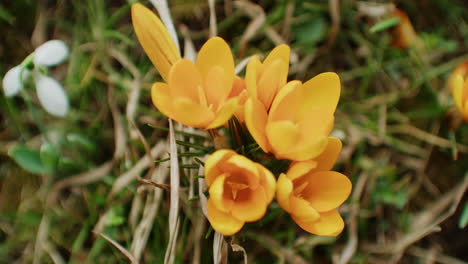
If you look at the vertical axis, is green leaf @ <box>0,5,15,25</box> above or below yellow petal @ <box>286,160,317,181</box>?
above

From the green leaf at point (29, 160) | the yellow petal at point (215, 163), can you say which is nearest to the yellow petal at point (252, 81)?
the yellow petal at point (215, 163)

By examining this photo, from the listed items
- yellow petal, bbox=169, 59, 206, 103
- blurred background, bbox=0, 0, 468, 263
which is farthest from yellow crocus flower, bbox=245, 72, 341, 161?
blurred background, bbox=0, 0, 468, 263

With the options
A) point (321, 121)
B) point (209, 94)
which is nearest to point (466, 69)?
point (321, 121)

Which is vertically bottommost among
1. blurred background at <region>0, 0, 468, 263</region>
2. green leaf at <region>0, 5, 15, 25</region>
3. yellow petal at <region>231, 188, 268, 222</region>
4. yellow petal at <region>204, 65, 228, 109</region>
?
blurred background at <region>0, 0, 468, 263</region>

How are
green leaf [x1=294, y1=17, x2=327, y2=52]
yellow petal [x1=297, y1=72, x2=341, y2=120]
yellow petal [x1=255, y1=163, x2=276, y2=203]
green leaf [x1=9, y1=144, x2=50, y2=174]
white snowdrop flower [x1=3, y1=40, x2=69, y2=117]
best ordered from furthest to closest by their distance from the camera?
green leaf [x1=294, y1=17, x2=327, y2=52], green leaf [x1=9, y1=144, x2=50, y2=174], white snowdrop flower [x1=3, y1=40, x2=69, y2=117], yellow petal [x1=297, y1=72, x2=341, y2=120], yellow petal [x1=255, y1=163, x2=276, y2=203]

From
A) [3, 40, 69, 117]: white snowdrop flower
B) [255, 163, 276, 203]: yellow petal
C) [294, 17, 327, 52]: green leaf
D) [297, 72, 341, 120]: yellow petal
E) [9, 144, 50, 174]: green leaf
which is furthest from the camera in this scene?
[294, 17, 327, 52]: green leaf

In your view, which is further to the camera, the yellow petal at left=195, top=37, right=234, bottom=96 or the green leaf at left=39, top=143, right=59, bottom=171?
the green leaf at left=39, top=143, right=59, bottom=171

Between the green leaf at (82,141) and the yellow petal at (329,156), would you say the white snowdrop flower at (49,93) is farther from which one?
the yellow petal at (329,156)

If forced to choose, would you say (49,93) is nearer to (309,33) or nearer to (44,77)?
(44,77)

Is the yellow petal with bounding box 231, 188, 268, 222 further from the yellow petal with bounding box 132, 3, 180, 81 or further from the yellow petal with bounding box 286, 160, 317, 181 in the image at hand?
the yellow petal with bounding box 132, 3, 180, 81
